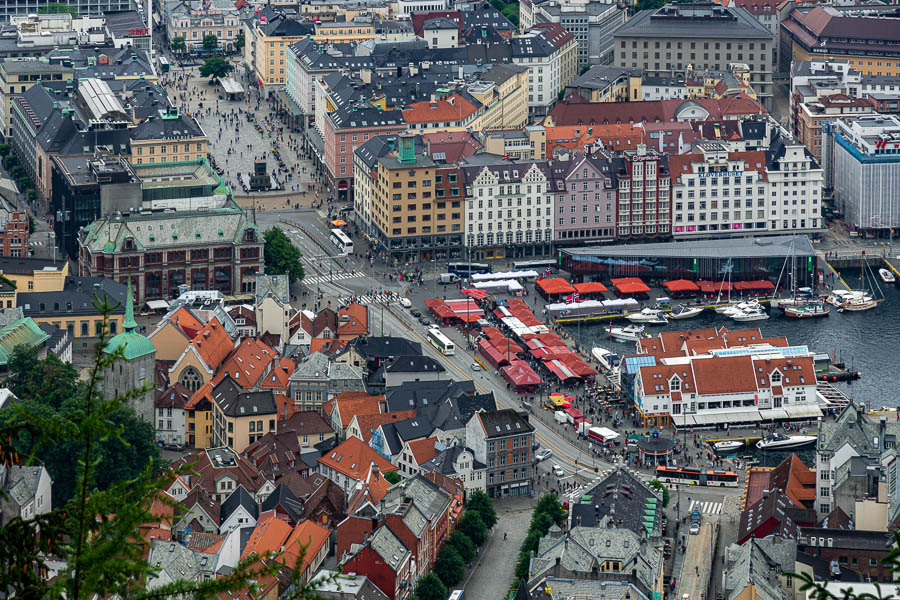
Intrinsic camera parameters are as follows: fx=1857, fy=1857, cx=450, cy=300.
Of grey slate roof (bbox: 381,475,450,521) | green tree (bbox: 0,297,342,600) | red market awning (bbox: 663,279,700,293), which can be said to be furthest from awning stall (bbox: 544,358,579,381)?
green tree (bbox: 0,297,342,600)

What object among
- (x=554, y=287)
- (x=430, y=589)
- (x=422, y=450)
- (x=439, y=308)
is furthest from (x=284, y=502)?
(x=554, y=287)

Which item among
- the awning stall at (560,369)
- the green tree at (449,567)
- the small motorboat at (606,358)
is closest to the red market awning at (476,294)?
the small motorboat at (606,358)

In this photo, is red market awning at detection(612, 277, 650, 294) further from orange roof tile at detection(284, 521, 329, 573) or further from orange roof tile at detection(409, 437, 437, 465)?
orange roof tile at detection(284, 521, 329, 573)

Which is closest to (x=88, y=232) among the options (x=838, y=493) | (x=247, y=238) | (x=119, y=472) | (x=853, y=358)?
(x=247, y=238)

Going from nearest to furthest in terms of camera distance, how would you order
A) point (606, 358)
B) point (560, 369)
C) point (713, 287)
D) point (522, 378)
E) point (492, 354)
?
1. point (522, 378)
2. point (560, 369)
3. point (606, 358)
4. point (492, 354)
5. point (713, 287)

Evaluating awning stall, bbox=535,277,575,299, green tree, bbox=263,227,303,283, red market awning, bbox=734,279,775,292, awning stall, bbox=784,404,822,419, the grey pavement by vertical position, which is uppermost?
green tree, bbox=263,227,303,283

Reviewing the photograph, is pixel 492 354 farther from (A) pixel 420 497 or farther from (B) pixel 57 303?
(A) pixel 420 497
